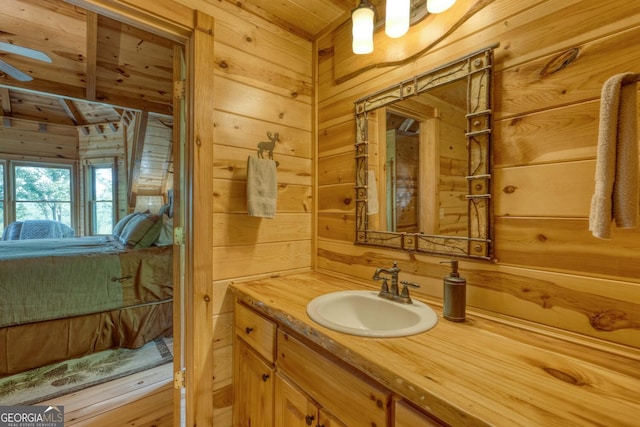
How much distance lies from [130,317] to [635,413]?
290 cm

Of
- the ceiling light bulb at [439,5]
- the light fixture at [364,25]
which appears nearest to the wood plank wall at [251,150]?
the light fixture at [364,25]

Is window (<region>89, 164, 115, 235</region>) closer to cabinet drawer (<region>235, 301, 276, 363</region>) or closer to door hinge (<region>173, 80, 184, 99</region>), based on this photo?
door hinge (<region>173, 80, 184, 99</region>)

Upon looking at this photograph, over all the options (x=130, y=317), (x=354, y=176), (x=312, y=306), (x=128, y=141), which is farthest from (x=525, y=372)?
(x=128, y=141)

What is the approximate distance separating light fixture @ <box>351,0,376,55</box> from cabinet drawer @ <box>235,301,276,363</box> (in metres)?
1.28

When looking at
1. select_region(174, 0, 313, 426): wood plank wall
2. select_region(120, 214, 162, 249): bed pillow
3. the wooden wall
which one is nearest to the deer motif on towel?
select_region(174, 0, 313, 426): wood plank wall

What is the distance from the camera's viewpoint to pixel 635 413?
521mm

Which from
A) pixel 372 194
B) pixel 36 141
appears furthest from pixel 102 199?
pixel 372 194

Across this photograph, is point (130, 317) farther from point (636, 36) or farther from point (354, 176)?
point (636, 36)

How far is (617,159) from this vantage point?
621 millimetres

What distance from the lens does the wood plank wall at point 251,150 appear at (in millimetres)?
1412

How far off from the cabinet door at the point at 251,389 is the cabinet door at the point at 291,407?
5cm

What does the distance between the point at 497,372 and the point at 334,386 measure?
1.43 ft

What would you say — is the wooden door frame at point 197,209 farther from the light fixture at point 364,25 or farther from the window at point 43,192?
the window at point 43,192

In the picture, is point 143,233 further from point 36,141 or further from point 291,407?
point 36,141
